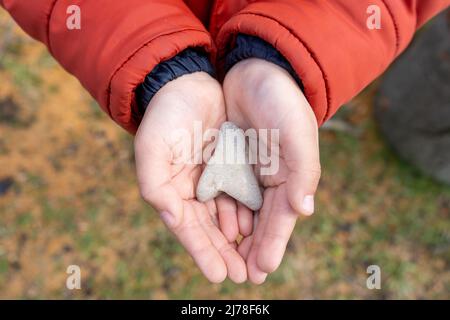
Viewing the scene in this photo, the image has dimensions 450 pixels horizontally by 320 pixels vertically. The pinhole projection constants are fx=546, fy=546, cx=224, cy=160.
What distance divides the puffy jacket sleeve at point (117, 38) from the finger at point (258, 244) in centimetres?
43

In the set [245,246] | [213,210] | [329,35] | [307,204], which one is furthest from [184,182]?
[329,35]

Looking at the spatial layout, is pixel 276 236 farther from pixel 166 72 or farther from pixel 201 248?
pixel 166 72

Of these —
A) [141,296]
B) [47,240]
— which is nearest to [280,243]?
[141,296]

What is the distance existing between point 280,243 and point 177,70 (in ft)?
1.75

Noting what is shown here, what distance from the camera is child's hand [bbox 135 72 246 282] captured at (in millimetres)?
1387

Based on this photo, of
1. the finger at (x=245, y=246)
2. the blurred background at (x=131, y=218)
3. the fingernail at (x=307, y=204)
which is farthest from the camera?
the blurred background at (x=131, y=218)

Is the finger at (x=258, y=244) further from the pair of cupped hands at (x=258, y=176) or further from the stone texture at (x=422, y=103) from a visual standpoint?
the stone texture at (x=422, y=103)

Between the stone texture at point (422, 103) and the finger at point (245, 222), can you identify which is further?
the stone texture at point (422, 103)

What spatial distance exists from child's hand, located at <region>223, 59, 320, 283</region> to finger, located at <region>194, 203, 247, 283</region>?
0.08ft

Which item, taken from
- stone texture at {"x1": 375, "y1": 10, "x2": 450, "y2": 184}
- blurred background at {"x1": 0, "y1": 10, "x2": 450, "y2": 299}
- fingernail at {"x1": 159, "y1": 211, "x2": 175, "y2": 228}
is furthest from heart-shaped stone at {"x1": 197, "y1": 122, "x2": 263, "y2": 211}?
stone texture at {"x1": 375, "y1": 10, "x2": 450, "y2": 184}

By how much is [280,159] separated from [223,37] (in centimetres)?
36

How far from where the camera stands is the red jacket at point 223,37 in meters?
1.36

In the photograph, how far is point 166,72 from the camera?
4.78 feet

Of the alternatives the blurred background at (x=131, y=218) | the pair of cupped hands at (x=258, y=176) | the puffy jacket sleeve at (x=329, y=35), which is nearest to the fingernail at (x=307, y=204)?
the pair of cupped hands at (x=258, y=176)
